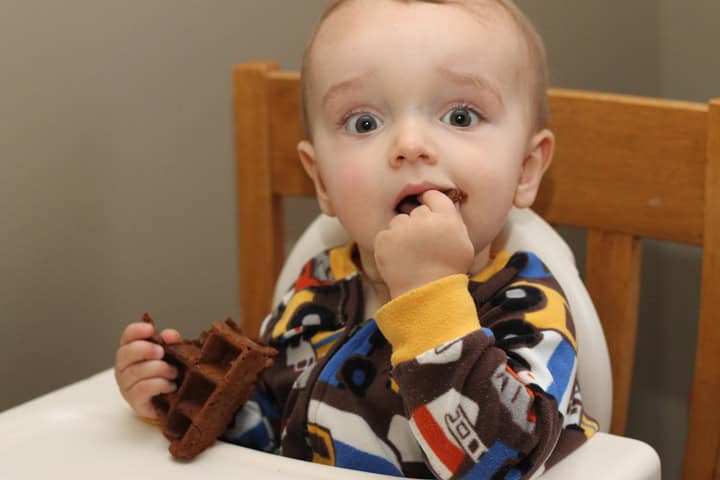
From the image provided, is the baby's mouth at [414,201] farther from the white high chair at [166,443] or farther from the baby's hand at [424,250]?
the white high chair at [166,443]

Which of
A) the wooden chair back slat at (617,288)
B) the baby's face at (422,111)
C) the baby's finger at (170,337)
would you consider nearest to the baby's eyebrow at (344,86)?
the baby's face at (422,111)

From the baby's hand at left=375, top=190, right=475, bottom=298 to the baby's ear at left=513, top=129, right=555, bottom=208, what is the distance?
5.9 inches

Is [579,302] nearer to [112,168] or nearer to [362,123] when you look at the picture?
[362,123]

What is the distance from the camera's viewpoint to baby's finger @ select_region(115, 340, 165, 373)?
0.83 m

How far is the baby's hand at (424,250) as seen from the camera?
735 mm

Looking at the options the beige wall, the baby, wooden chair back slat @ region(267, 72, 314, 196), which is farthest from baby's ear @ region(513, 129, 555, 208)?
the beige wall

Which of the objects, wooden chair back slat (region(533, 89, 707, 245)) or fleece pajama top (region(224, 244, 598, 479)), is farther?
wooden chair back slat (region(533, 89, 707, 245))

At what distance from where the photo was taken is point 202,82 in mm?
1179

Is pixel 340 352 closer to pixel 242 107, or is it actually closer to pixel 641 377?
pixel 242 107

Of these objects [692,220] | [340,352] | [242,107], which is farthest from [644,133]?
[242,107]

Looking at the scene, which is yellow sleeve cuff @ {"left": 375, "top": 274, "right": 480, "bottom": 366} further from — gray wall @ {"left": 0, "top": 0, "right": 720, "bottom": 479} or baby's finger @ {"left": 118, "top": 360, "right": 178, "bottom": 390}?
gray wall @ {"left": 0, "top": 0, "right": 720, "bottom": 479}

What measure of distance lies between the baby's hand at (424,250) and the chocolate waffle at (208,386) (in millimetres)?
123

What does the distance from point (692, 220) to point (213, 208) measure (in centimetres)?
56

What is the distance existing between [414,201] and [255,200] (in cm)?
44
